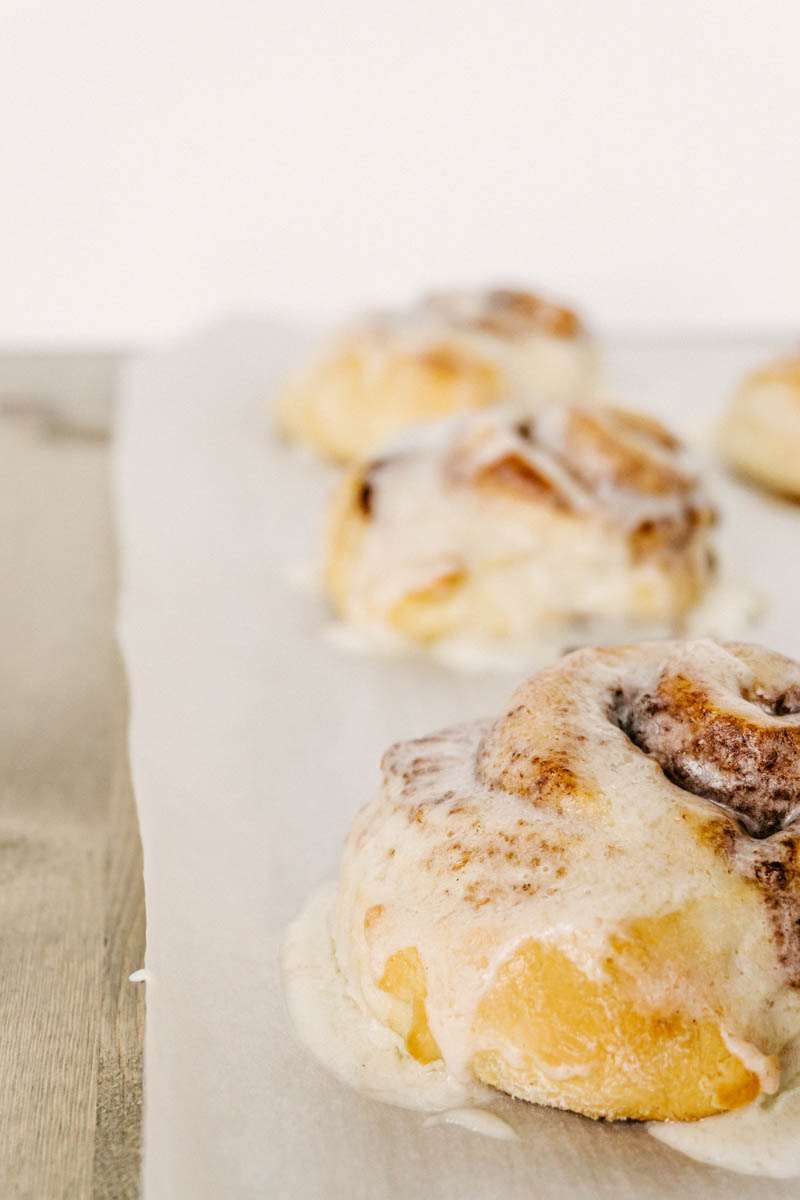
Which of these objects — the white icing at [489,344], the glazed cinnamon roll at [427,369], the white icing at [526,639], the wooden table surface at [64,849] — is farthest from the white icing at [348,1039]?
the white icing at [489,344]

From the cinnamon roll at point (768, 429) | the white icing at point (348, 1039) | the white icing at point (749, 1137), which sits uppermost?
the cinnamon roll at point (768, 429)

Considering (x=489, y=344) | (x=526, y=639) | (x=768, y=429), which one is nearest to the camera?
(x=526, y=639)

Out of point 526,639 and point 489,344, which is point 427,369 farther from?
point 526,639

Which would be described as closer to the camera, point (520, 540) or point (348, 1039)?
point (348, 1039)

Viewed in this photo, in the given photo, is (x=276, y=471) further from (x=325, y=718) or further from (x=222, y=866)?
(x=222, y=866)

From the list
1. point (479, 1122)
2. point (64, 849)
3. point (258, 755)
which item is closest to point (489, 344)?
point (258, 755)

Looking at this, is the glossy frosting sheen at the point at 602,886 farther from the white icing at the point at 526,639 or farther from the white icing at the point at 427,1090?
the white icing at the point at 526,639

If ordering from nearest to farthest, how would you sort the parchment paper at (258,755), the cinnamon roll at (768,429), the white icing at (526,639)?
the parchment paper at (258,755) → the white icing at (526,639) → the cinnamon roll at (768,429)
